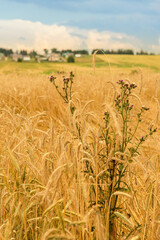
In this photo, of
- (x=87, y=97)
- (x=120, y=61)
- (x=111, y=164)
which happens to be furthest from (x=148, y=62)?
(x=111, y=164)

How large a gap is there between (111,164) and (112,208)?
286 millimetres

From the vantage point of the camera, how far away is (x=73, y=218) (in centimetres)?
158

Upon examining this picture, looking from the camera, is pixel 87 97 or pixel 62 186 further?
pixel 87 97

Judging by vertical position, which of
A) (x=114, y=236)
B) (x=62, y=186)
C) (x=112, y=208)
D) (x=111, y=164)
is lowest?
(x=114, y=236)

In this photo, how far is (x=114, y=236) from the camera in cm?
189

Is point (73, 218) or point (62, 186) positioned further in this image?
point (62, 186)

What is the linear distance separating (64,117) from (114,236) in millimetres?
3701

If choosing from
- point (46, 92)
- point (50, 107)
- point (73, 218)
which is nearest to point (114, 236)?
point (73, 218)

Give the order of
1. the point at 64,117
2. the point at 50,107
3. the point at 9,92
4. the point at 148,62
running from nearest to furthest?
the point at 64,117
the point at 50,107
the point at 9,92
the point at 148,62

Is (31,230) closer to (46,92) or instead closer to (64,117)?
(64,117)

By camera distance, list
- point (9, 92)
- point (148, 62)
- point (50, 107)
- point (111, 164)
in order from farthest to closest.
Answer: point (148, 62) → point (9, 92) → point (50, 107) → point (111, 164)

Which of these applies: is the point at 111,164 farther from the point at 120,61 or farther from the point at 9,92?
the point at 120,61

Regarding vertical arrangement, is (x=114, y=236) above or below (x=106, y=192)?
below

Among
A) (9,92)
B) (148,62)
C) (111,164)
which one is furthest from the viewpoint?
(148,62)
